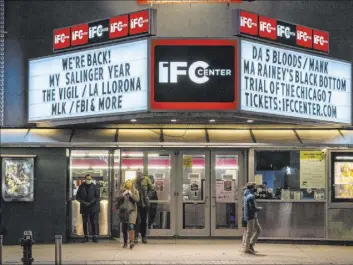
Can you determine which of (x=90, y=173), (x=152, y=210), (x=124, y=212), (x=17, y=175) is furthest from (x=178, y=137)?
(x=17, y=175)

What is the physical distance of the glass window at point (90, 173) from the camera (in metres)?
21.2

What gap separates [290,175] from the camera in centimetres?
2106

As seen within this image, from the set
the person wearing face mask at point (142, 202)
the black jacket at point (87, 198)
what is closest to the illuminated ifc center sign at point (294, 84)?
the person wearing face mask at point (142, 202)

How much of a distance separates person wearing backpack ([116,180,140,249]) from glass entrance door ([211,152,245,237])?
2.76 meters

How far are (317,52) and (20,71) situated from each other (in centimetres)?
801

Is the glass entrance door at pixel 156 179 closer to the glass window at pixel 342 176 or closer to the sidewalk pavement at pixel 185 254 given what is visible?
the sidewalk pavement at pixel 185 254

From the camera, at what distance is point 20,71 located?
21.0 m

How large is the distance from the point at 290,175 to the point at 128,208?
4805 millimetres

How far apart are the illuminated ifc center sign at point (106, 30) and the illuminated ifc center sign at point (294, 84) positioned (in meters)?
2.27

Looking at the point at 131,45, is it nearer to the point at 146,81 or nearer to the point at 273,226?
the point at 146,81

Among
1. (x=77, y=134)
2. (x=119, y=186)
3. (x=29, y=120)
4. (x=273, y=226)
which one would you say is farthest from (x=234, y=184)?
(x=29, y=120)

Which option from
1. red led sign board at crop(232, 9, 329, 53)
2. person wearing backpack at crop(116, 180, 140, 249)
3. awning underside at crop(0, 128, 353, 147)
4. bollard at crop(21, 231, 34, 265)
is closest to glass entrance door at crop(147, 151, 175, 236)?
awning underside at crop(0, 128, 353, 147)

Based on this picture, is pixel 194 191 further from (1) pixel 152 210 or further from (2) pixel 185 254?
(2) pixel 185 254

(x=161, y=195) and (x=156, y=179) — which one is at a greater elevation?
(x=156, y=179)
